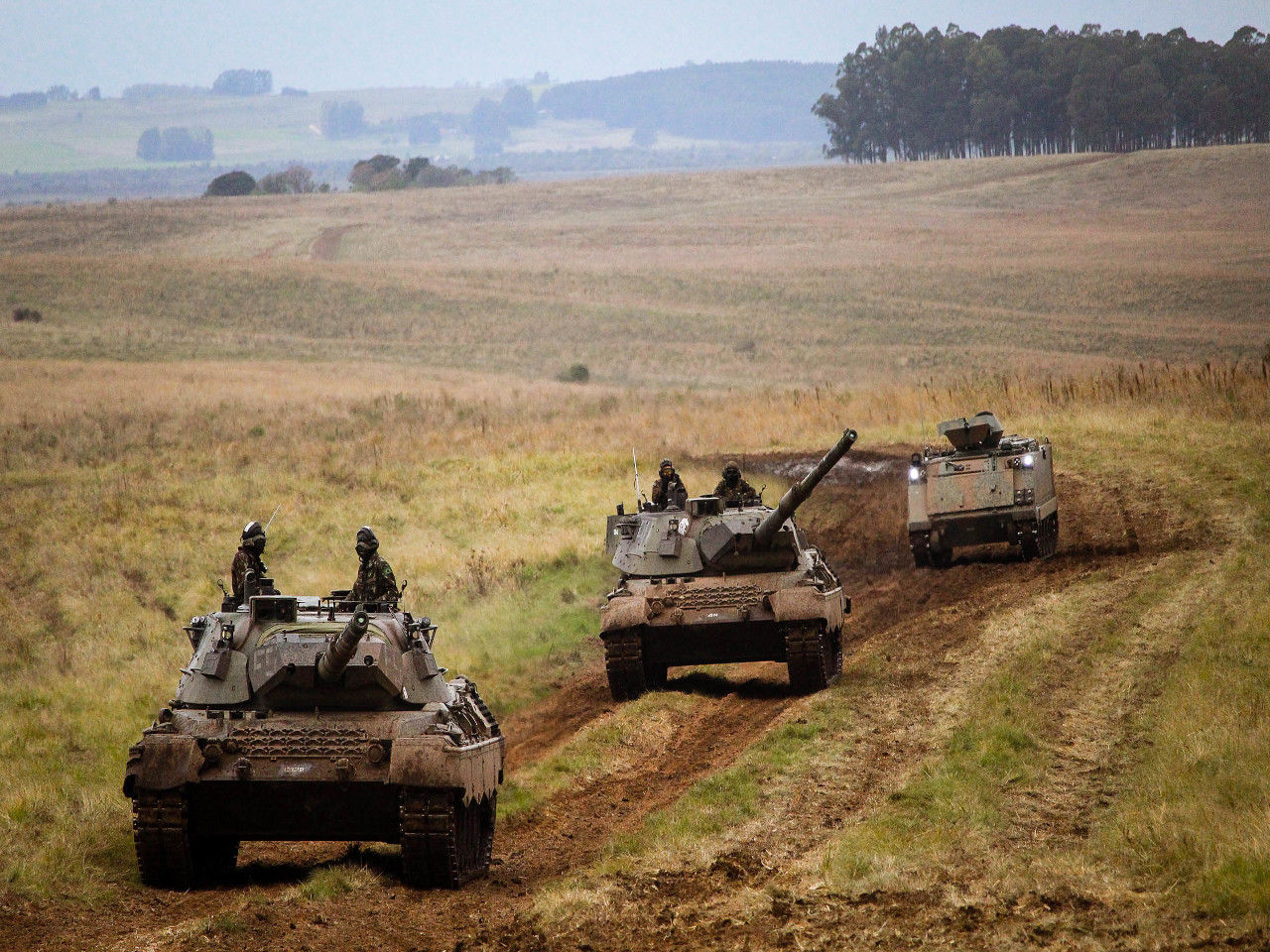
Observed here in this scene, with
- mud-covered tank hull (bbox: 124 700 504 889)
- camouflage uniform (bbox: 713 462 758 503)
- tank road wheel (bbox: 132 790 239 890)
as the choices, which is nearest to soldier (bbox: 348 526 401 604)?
mud-covered tank hull (bbox: 124 700 504 889)

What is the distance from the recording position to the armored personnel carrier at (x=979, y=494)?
25797 mm

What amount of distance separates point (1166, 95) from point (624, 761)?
75.3 meters

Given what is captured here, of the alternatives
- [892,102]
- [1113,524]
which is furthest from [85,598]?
[892,102]

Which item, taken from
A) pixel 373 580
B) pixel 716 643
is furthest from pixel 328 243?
pixel 373 580

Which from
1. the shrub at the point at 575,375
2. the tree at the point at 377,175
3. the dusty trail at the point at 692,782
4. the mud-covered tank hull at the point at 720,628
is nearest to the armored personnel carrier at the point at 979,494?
the dusty trail at the point at 692,782

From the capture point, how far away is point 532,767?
15492mm

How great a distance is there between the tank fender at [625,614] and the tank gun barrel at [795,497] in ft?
4.94

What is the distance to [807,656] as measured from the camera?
17.3 m

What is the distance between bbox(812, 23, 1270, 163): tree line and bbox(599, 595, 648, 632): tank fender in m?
58.5

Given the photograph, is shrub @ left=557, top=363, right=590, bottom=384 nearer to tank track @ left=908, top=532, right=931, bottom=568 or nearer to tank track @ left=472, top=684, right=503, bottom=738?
tank track @ left=908, top=532, right=931, bottom=568

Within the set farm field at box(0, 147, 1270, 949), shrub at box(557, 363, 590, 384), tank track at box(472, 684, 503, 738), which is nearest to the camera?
farm field at box(0, 147, 1270, 949)

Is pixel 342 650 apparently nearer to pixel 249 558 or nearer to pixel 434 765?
pixel 434 765

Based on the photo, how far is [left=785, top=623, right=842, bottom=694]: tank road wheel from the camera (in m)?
17.2

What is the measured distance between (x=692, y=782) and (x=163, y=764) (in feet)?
15.5
